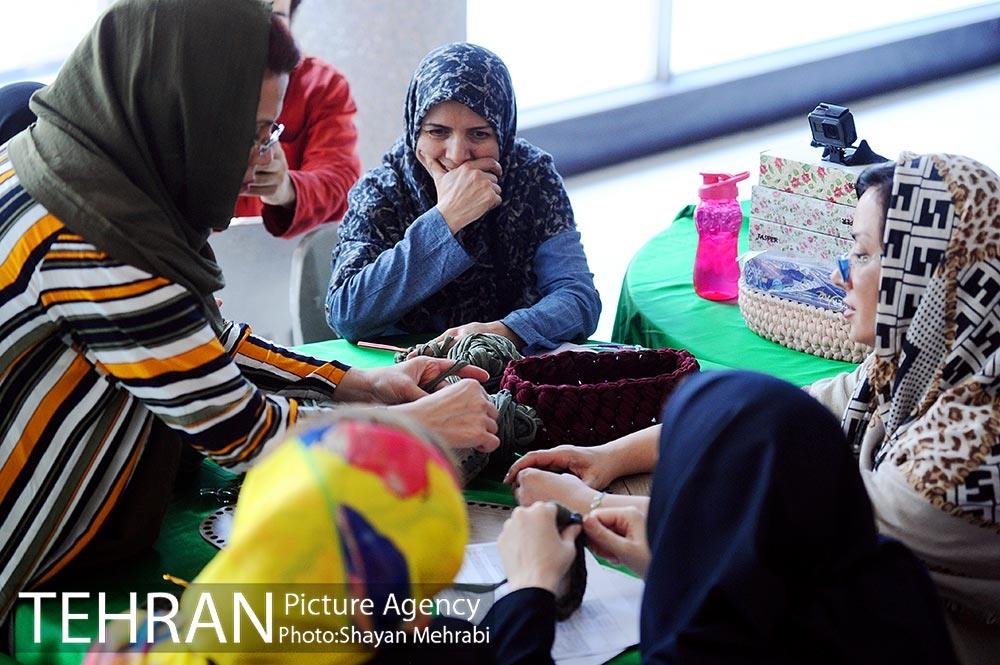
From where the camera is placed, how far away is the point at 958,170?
167 centimetres

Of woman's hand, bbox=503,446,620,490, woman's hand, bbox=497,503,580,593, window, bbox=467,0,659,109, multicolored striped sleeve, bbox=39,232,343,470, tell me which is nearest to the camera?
woman's hand, bbox=497,503,580,593

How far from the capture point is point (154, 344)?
5.00 feet

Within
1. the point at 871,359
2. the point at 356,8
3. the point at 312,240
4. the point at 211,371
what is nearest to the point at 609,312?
the point at 356,8

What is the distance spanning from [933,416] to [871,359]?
232mm

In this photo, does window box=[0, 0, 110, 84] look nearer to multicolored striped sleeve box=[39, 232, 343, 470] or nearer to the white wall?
the white wall

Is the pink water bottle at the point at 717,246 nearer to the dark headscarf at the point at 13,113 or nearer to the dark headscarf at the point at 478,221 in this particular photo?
the dark headscarf at the point at 478,221

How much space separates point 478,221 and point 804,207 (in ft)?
2.39

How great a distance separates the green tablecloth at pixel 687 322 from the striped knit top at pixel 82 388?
1.06 meters

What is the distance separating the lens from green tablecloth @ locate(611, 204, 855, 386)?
2346 mm

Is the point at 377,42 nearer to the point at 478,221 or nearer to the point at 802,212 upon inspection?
the point at 478,221

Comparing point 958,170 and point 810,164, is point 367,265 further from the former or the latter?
point 958,170

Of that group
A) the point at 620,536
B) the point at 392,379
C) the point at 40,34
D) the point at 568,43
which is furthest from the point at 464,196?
the point at 568,43

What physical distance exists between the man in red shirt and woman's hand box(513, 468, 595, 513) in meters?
1.38

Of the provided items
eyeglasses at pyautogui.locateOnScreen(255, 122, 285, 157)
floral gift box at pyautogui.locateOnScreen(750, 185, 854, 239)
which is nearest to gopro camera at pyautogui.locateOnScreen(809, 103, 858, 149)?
floral gift box at pyautogui.locateOnScreen(750, 185, 854, 239)
